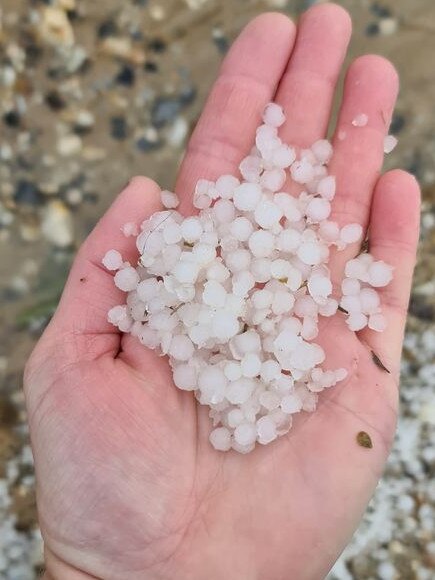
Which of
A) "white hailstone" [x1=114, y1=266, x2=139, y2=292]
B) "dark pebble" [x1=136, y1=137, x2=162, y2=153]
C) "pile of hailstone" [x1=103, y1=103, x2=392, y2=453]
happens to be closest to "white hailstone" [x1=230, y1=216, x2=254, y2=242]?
"pile of hailstone" [x1=103, y1=103, x2=392, y2=453]

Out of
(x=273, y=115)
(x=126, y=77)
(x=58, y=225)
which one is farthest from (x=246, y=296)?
(x=126, y=77)

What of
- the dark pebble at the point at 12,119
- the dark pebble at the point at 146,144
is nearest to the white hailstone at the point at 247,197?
the dark pebble at the point at 146,144

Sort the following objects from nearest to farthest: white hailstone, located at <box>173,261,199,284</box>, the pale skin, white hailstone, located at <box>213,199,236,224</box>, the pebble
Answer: the pale skin, white hailstone, located at <box>173,261,199,284</box>, white hailstone, located at <box>213,199,236,224</box>, the pebble

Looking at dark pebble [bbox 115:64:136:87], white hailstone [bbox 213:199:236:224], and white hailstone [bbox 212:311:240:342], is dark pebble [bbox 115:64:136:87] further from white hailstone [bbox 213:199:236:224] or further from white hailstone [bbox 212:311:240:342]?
white hailstone [bbox 212:311:240:342]

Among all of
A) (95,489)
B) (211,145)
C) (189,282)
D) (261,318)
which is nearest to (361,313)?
(261,318)

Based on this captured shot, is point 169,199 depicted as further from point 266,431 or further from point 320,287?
point 266,431

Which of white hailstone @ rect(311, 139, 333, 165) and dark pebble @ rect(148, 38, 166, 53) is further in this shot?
dark pebble @ rect(148, 38, 166, 53)

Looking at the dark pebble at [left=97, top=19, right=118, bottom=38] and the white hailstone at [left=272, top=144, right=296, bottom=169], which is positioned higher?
the dark pebble at [left=97, top=19, right=118, bottom=38]
